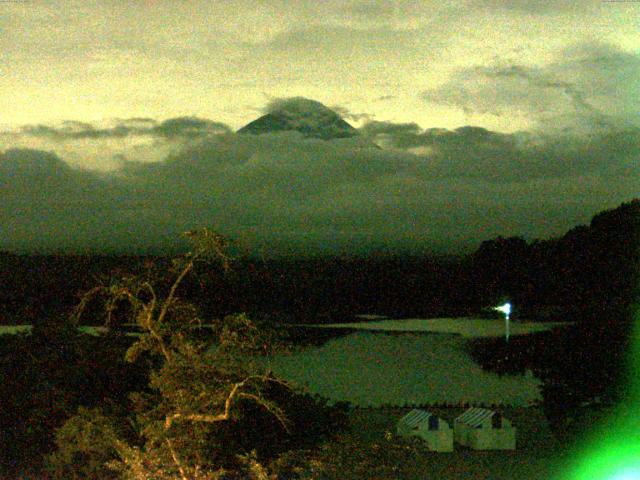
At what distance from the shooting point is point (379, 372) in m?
34.3

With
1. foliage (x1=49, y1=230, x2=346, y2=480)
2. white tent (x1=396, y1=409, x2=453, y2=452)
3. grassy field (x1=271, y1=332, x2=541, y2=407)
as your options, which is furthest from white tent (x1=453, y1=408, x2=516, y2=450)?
foliage (x1=49, y1=230, x2=346, y2=480)

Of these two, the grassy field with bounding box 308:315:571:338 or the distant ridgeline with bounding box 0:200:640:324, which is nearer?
the distant ridgeline with bounding box 0:200:640:324

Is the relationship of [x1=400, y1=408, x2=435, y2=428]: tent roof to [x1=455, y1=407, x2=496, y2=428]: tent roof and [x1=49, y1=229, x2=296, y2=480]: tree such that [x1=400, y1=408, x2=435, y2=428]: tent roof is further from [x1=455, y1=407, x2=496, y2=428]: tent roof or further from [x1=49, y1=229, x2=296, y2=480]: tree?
[x1=49, y1=229, x2=296, y2=480]: tree

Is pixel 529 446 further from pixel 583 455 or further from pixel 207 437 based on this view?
pixel 207 437

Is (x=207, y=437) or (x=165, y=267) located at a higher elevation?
(x=165, y=267)

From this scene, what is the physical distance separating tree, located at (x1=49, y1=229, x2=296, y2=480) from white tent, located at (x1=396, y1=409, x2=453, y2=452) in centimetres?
651

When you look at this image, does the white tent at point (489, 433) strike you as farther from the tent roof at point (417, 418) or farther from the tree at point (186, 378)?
the tree at point (186, 378)

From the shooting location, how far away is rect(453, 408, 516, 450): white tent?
706 inches

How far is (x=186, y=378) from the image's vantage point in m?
10.4

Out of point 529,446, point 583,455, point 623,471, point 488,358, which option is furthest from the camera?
point 488,358

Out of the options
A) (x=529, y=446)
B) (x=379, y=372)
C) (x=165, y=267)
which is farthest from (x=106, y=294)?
(x=379, y=372)

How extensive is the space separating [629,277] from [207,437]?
12225mm

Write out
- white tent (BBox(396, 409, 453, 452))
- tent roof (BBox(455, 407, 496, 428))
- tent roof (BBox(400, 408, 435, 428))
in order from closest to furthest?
white tent (BBox(396, 409, 453, 452))
tent roof (BBox(400, 408, 435, 428))
tent roof (BBox(455, 407, 496, 428))

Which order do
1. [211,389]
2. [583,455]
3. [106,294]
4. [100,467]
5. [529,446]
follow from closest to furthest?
[211,389] < [106,294] < [100,467] < [583,455] < [529,446]
